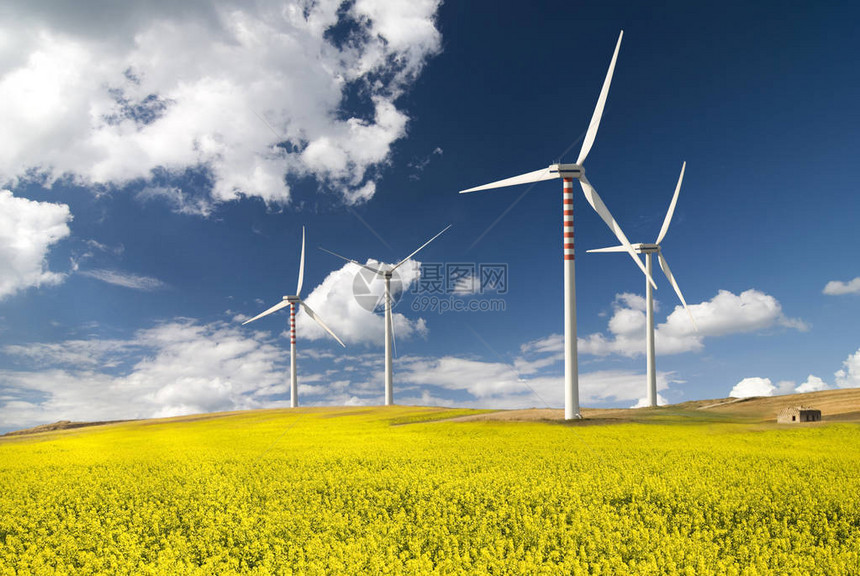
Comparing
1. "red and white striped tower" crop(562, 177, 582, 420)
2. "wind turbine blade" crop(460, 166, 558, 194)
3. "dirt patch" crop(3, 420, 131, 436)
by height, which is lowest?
"dirt patch" crop(3, 420, 131, 436)

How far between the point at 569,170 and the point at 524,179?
4671 mm

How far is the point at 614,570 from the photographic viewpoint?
13.4m

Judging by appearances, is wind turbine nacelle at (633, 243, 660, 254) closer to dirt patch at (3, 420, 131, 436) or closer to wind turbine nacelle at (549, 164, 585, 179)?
wind turbine nacelle at (549, 164, 585, 179)

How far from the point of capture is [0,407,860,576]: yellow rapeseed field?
1421cm

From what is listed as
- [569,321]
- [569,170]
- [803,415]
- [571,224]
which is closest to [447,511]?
[569,321]

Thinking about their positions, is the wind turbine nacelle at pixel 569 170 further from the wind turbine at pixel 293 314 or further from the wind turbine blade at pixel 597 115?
the wind turbine at pixel 293 314

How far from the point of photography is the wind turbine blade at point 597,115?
50.2 meters

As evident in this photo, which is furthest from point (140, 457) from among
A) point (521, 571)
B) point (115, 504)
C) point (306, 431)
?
point (521, 571)

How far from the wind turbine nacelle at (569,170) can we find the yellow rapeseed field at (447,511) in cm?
2744

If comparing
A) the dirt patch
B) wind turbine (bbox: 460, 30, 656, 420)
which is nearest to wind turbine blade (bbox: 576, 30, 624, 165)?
wind turbine (bbox: 460, 30, 656, 420)

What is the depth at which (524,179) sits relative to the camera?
5444cm

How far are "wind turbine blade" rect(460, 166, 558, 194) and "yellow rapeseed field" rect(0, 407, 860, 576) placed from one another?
28351 mm

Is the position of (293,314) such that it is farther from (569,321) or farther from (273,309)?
(569,321)

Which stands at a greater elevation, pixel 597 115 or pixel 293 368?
pixel 597 115
